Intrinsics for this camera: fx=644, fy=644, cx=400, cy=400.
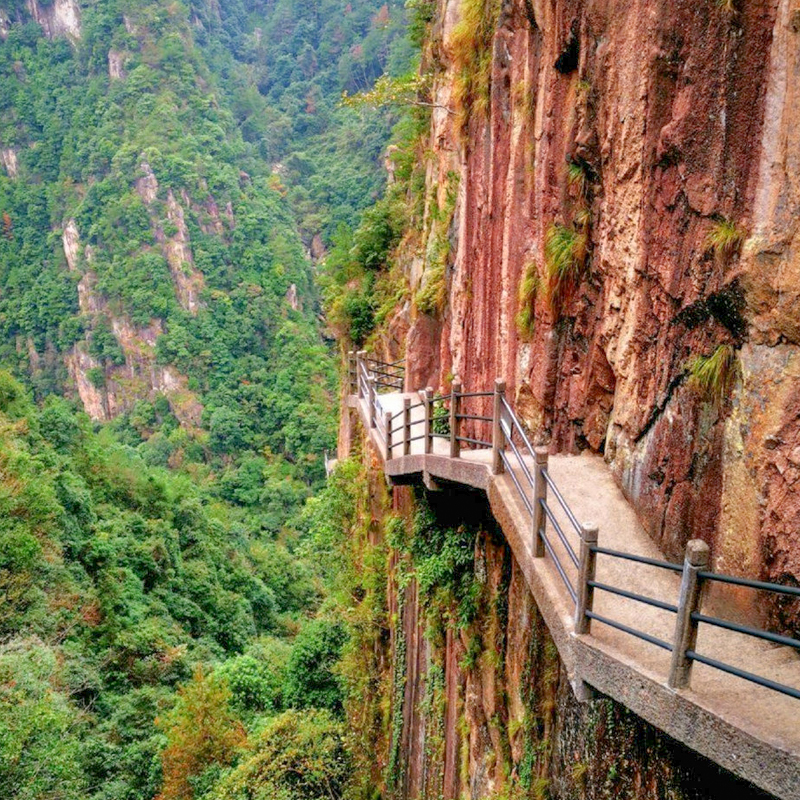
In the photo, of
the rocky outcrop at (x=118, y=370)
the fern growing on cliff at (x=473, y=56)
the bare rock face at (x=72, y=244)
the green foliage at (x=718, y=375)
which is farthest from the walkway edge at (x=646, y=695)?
the bare rock face at (x=72, y=244)

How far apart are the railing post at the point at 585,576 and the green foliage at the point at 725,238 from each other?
196 centimetres

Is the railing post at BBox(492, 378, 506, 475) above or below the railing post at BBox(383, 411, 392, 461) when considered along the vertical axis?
above

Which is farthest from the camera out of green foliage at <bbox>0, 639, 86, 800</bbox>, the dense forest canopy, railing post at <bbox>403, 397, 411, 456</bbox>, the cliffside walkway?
the dense forest canopy

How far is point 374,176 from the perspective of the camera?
257ft

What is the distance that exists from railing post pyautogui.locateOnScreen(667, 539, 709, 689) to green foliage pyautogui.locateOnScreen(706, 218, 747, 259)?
1999 mm

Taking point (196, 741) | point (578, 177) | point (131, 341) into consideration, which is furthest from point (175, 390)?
point (578, 177)

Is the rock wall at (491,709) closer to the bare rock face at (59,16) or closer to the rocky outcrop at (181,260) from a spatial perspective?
the rocky outcrop at (181,260)

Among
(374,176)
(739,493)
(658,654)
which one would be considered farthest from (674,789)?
(374,176)

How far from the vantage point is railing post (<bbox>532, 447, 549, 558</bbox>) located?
4461 mm

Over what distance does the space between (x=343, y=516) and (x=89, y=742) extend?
887 centimetres

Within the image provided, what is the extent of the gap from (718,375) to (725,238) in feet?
2.82

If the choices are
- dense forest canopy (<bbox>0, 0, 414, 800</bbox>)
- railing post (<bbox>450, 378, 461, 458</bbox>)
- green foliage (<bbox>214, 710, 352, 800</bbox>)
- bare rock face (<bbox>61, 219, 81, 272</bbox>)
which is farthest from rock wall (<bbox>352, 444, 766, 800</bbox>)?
bare rock face (<bbox>61, 219, 81, 272</bbox>)

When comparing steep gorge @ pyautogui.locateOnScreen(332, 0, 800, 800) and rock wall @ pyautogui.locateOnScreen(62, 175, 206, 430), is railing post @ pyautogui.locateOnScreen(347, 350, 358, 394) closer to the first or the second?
steep gorge @ pyautogui.locateOnScreen(332, 0, 800, 800)

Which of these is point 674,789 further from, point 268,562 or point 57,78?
point 57,78
